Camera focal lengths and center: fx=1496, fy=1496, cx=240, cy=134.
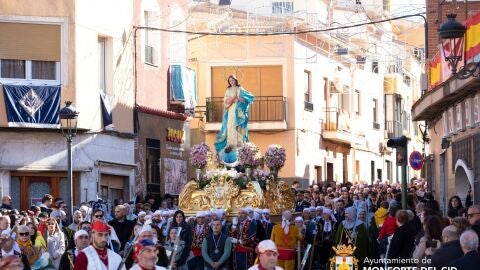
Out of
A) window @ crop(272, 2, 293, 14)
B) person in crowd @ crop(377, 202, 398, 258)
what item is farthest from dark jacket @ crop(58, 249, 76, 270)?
window @ crop(272, 2, 293, 14)

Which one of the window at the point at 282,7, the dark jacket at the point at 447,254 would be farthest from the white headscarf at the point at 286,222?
the window at the point at 282,7

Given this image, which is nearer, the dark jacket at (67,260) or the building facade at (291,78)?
the dark jacket at (67,260)

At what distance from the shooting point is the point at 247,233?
27984 mm

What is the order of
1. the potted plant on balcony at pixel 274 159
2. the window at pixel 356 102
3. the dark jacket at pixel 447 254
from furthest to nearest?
the window at pixel 356 102, the potted plant on balcony at pixel 274 159, the dark jacket at pixel 447 254

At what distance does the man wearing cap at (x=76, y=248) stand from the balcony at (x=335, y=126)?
35469 millimetres

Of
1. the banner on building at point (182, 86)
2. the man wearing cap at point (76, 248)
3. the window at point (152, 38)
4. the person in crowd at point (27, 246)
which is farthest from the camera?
the banner on building at point (182, 86)

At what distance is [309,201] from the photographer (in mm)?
→ 34062

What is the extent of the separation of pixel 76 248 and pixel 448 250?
5207mm

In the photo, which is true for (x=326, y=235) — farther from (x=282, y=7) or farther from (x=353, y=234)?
(x=282, y=7)

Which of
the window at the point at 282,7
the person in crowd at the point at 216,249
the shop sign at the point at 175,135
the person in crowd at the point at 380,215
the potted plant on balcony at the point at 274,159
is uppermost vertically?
the window at the point at 282,7

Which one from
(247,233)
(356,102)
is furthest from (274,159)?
(356,102)

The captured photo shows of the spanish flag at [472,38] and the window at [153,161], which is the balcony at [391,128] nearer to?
the window at [153,161]

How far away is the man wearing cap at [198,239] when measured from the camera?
26969 millimetres

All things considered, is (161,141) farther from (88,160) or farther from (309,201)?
(309,201)
